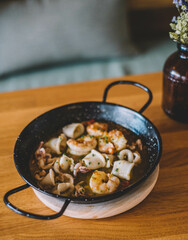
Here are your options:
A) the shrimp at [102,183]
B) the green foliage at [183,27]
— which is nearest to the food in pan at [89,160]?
the shrimp at [102,183]

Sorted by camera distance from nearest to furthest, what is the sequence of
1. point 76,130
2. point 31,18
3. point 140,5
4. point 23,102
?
point 76,130
point 23,102
point 31,18
point 140,5

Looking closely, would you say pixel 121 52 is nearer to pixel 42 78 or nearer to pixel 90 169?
pixel 42 78

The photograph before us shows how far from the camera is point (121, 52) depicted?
1894mm

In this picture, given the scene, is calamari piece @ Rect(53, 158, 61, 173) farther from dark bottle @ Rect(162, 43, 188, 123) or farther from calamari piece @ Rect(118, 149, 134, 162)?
dark bottle @ Rect(162, 43, 188, 123)

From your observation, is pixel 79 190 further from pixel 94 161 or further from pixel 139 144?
pixel 139 144

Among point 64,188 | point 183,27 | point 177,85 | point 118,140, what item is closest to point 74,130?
point 118,140

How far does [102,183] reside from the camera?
835 mm

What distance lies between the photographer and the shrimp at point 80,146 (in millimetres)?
991

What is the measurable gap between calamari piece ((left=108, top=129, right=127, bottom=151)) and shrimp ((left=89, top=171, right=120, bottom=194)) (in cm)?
14

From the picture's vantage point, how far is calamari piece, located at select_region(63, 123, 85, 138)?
1.06 meters

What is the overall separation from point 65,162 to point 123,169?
0.64 ft

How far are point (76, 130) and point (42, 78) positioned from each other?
2.86ft

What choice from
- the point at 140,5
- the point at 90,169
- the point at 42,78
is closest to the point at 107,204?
the point at 90,169

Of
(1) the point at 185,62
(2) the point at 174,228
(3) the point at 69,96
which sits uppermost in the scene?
(1) the point at 185,62
